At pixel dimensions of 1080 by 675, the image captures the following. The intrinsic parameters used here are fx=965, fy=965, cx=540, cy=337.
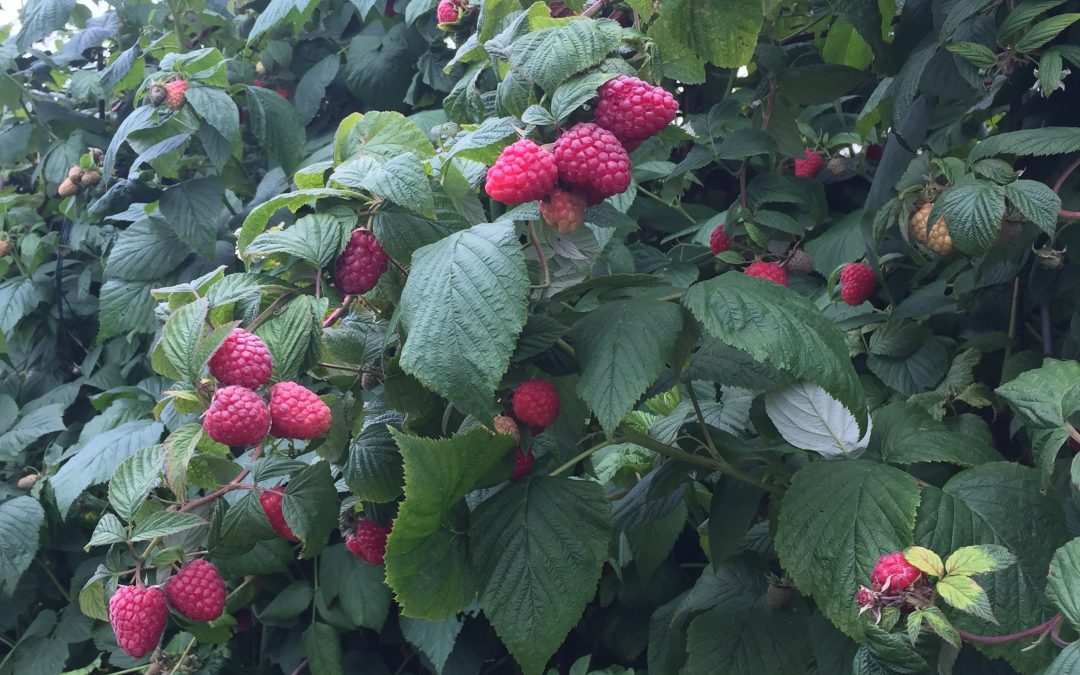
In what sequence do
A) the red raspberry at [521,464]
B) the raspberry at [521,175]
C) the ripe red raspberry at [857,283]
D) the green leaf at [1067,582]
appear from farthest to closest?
the ripe red raspberry at [857,283] → the red raspberry at [521,464] → the raspberry at [521,175] → the green leaf at [1067,582]

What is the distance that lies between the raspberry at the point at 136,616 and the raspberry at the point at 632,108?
2.33 feet

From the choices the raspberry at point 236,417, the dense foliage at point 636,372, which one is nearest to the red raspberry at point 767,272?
the dense foliage at point 636,372

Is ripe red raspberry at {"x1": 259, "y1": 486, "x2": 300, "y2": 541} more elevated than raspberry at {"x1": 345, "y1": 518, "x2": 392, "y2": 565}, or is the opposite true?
ripe red raspberry at {"x1": 259, "y1": 486, "x2": 300, "y2": 541}

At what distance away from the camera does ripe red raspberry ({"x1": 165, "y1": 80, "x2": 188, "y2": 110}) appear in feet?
5.69

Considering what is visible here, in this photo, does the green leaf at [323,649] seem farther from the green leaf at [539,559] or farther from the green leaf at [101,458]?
the green leaf at [539,559]

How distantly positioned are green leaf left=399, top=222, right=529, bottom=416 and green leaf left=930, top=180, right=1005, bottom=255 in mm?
517

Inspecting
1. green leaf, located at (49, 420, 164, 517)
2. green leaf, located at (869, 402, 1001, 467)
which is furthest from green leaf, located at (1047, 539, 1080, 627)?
green leaf, located at (49, 420, 164, 517)

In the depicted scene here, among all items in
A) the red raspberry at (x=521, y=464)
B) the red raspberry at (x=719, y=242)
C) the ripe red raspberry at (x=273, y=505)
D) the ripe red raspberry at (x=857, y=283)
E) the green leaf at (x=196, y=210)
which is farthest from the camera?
the green leaf at (x=196, y=210)

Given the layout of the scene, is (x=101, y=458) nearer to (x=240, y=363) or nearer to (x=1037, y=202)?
(x=240, y=363)

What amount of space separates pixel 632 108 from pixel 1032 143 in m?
0.54

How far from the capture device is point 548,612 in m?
0.91

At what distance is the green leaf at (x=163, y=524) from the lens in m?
1.01

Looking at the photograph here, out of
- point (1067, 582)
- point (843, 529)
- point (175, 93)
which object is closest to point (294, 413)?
point (843, 529)

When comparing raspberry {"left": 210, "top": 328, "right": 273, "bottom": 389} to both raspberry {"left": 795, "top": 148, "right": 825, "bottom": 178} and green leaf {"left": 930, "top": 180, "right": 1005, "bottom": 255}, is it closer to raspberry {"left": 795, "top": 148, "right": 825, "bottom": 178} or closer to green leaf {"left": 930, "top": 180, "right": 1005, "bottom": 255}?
green leaf {"left": 930, "top": 180, "right": 1005, "bottom": 255}
